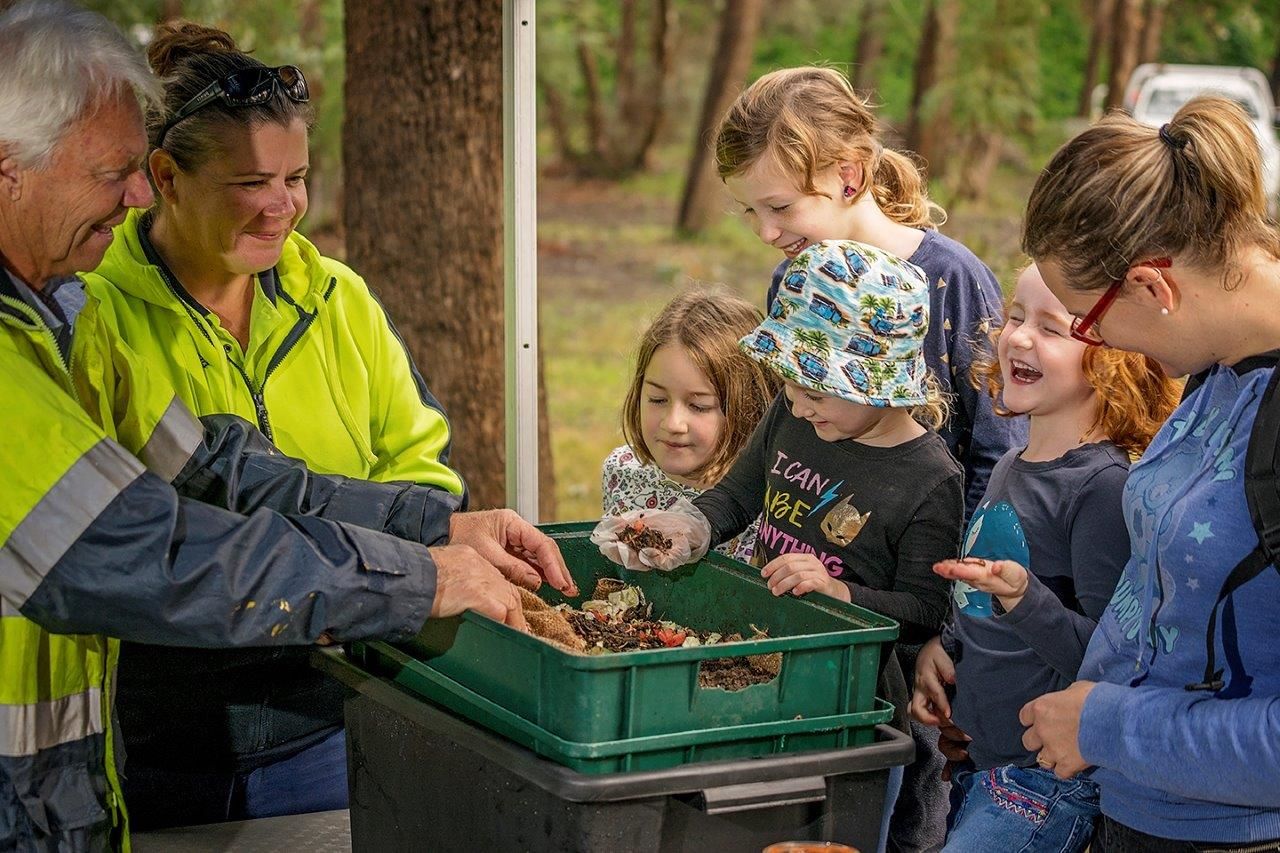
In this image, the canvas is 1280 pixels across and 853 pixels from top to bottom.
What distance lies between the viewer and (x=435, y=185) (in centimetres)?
505

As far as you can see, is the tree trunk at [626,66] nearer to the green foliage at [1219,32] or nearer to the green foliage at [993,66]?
the green foliage at [993,66]

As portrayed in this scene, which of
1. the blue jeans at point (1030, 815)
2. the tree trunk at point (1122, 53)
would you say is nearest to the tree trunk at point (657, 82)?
the tree trunk at point (1122, 53)

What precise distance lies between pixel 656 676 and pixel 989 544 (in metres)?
0.81

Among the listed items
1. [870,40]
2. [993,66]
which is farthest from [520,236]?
[870,40]

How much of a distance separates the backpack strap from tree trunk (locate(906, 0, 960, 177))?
15.5 m

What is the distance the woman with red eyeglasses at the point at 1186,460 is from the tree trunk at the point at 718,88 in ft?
38.1

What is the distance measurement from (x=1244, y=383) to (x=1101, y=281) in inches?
9.0

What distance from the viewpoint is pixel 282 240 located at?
2922 mm

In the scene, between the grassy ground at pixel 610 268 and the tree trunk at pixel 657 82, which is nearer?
the grassy ground at pixel 610 268

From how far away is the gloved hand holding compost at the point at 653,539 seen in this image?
8.62 feet

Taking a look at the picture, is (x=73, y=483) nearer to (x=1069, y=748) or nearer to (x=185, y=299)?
(x=185, y=299)

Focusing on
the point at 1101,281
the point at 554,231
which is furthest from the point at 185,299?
the point at 554,231

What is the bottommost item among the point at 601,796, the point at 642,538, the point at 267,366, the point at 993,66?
the point at 601,796

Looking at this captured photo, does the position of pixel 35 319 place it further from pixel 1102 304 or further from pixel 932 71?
pixel 932 71
